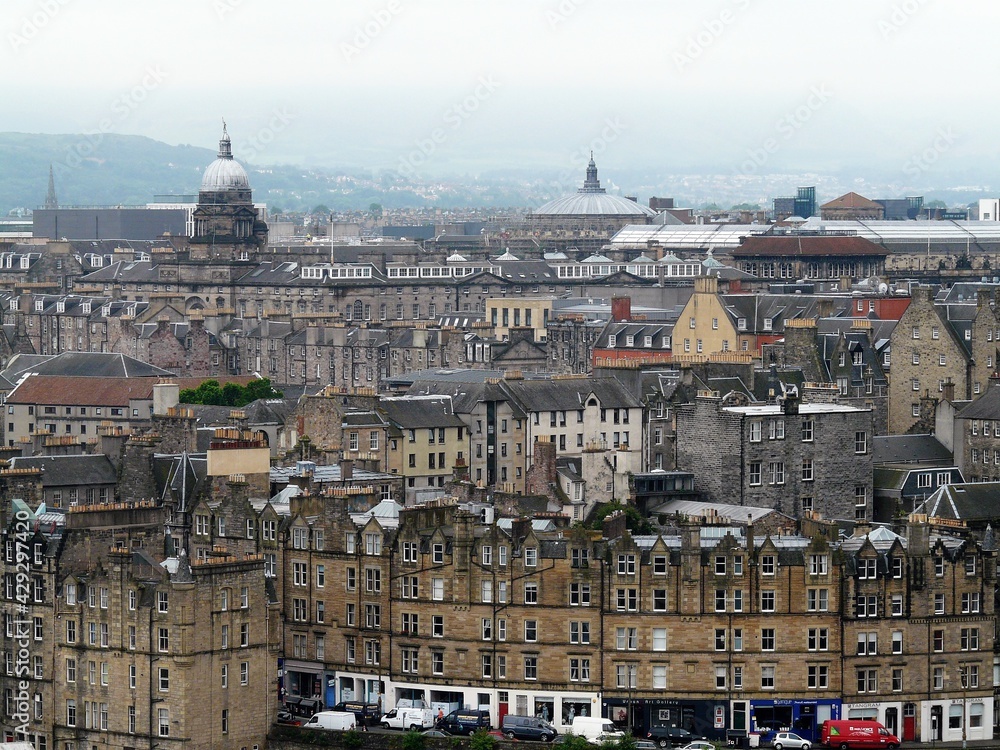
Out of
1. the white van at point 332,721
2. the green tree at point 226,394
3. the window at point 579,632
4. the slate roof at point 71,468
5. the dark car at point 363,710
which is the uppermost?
the slate roof at point 71,468

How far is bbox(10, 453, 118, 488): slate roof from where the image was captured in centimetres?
9338

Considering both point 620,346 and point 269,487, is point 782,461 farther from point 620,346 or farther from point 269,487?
point 620,346

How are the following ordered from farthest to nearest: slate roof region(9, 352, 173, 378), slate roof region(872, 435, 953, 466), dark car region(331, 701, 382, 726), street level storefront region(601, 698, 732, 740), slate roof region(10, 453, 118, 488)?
slate roof region(9, 352, 173, 378) < slate roof region(872, 435, 953, 466) < slate roof region(10, 453, 118, 488) < dark car region(331, 701, 382, 726) < street level storefront region(601, 698, 732, 740)

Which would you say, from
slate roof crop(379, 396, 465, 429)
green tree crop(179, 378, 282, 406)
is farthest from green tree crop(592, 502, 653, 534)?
green tree crop(179, 378, 282, 406)

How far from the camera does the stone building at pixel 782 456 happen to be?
9969cm

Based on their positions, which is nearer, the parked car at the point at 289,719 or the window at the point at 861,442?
the parked car at the point at 289,719

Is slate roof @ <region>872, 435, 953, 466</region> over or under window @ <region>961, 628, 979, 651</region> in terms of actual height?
over

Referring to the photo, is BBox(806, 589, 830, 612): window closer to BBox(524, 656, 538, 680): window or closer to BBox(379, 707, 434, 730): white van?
BBox(524, 656, 538, 680): window

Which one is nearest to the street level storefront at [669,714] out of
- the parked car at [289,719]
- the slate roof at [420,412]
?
the parked car at [289,719]

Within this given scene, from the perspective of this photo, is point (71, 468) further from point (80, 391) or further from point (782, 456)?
point (80, 391)

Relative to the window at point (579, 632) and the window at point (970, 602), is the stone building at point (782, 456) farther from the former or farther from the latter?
the window at point (579, 632)

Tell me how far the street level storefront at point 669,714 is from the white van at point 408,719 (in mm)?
5281

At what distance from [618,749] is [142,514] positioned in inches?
826

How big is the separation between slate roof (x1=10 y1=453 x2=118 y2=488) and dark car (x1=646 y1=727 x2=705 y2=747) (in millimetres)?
24761
